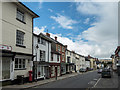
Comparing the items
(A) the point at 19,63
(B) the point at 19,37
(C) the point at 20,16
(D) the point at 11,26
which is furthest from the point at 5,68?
(C) the point at 20,16

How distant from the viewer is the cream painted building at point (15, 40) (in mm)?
14234

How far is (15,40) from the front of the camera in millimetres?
15828

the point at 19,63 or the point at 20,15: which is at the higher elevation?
the point at 20,15

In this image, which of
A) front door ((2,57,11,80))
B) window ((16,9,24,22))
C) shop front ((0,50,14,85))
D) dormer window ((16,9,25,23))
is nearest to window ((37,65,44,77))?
shop front ((0,50,14,85))

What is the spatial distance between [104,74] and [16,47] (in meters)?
18.7

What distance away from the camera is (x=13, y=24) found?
51.3 feet

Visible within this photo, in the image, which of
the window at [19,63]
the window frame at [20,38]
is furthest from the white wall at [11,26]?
the window at [19,63]

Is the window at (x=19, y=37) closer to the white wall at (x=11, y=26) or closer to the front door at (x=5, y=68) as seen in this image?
the white wall at (x=11, y=26)

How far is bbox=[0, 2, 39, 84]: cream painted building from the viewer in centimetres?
1423

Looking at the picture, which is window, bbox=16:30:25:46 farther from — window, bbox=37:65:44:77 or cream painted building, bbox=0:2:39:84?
window, bbox=37:65:44:77

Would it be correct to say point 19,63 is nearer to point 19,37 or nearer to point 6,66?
point 6,66

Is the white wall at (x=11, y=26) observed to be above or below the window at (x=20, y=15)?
below

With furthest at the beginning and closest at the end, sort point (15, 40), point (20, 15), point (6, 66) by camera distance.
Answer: point (20, 15) → point (15, 40) → point (6, 66)

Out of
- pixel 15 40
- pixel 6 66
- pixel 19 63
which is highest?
pixel 15 40
